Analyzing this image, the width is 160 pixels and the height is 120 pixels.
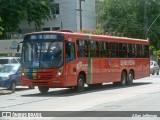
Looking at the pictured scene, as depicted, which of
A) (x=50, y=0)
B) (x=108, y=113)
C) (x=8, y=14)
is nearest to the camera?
(x=108, y=113)

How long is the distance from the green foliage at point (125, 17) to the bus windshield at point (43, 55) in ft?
138

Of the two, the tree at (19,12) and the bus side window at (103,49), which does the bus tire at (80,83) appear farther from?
the tree at (19,12)

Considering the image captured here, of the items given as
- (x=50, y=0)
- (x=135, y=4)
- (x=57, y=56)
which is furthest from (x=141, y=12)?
(x=57, y=56)

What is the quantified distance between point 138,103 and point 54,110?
3.51 m

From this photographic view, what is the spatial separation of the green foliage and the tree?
10891 millimetres

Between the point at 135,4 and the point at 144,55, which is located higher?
the point at 135,4

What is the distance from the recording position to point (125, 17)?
6400 centimetres

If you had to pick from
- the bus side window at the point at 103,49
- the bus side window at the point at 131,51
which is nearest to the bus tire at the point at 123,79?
the bus side window at the point at 131,51

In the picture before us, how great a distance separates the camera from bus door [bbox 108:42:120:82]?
26.2 metres

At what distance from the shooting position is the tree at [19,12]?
52.7m

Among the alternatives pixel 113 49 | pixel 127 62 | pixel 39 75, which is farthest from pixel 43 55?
pixel 127 62

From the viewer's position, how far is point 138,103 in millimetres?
16625

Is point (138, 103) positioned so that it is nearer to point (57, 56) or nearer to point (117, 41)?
point (57, 56)

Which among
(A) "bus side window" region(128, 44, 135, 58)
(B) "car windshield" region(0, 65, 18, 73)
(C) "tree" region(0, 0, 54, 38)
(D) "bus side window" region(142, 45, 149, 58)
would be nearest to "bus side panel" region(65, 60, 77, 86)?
(B) "car windshield" region(0, 65, 18, 73)
